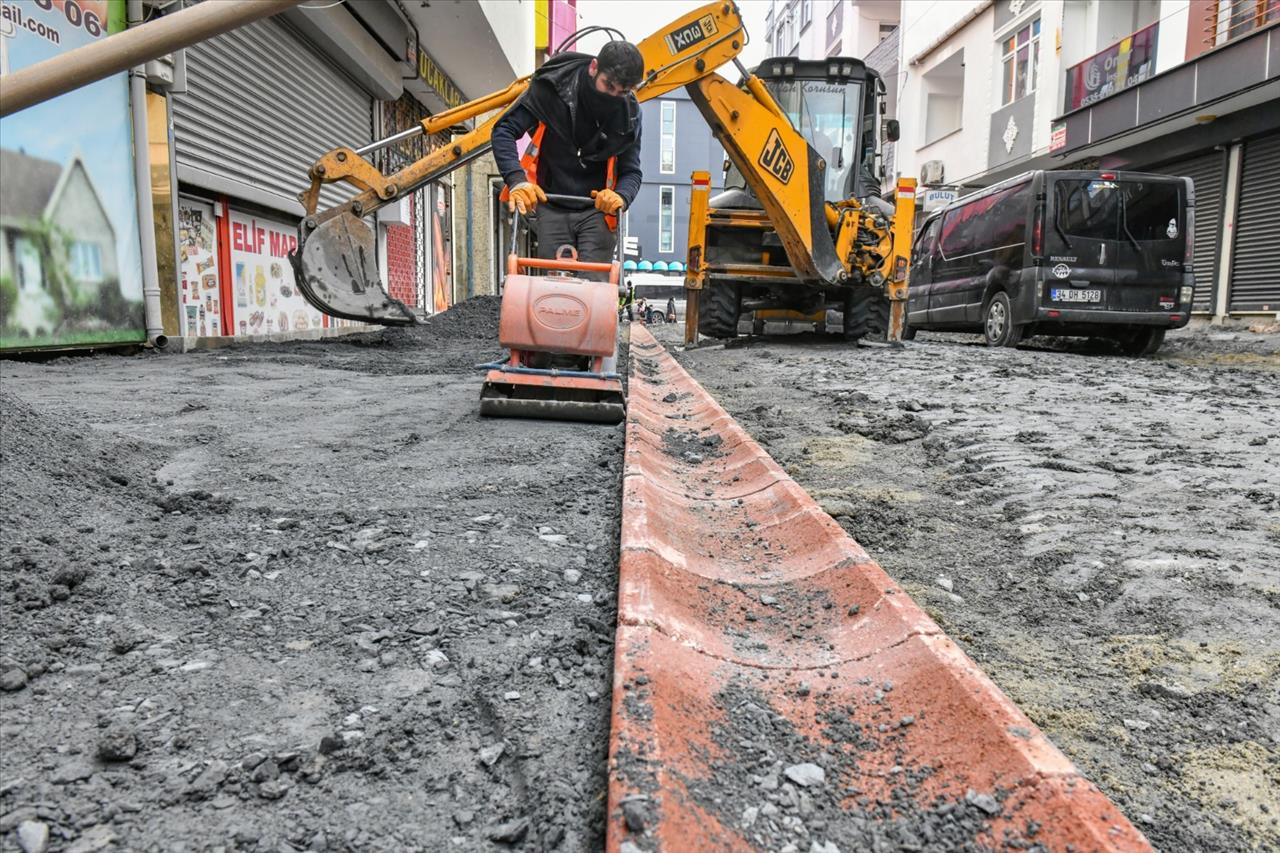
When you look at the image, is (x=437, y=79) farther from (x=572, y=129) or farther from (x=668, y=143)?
(x=668, y=143)

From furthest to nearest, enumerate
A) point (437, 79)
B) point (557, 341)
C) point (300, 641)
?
point (437, 79) → point (557, 341) → point (300, 641)

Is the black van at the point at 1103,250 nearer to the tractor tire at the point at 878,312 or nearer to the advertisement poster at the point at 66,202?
the tractor tire at the point at 878,312

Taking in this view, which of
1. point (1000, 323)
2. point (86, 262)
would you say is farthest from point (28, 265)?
point (1000, 323)

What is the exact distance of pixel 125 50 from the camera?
2.02m

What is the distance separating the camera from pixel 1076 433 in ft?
15.5

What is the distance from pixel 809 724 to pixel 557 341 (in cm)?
309

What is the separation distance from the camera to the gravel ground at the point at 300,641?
53.7 inches

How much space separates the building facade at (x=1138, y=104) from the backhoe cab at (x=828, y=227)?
7.64 m

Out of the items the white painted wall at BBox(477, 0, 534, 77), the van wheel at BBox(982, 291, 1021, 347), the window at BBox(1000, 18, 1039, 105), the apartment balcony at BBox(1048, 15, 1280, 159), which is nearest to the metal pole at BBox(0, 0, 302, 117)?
the van wheel at BBox(982, 291, 1021, 347)

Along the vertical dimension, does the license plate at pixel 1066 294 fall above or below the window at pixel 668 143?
below

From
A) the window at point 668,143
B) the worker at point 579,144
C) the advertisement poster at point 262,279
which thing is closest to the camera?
the worker at point 579,144

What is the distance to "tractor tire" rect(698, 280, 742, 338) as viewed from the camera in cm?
1088

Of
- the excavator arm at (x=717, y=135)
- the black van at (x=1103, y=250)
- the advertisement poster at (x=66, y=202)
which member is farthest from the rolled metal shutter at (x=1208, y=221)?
the advertisement poster at (x=66, y=202)

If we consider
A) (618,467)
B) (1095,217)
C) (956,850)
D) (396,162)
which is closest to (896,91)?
(396,162)
